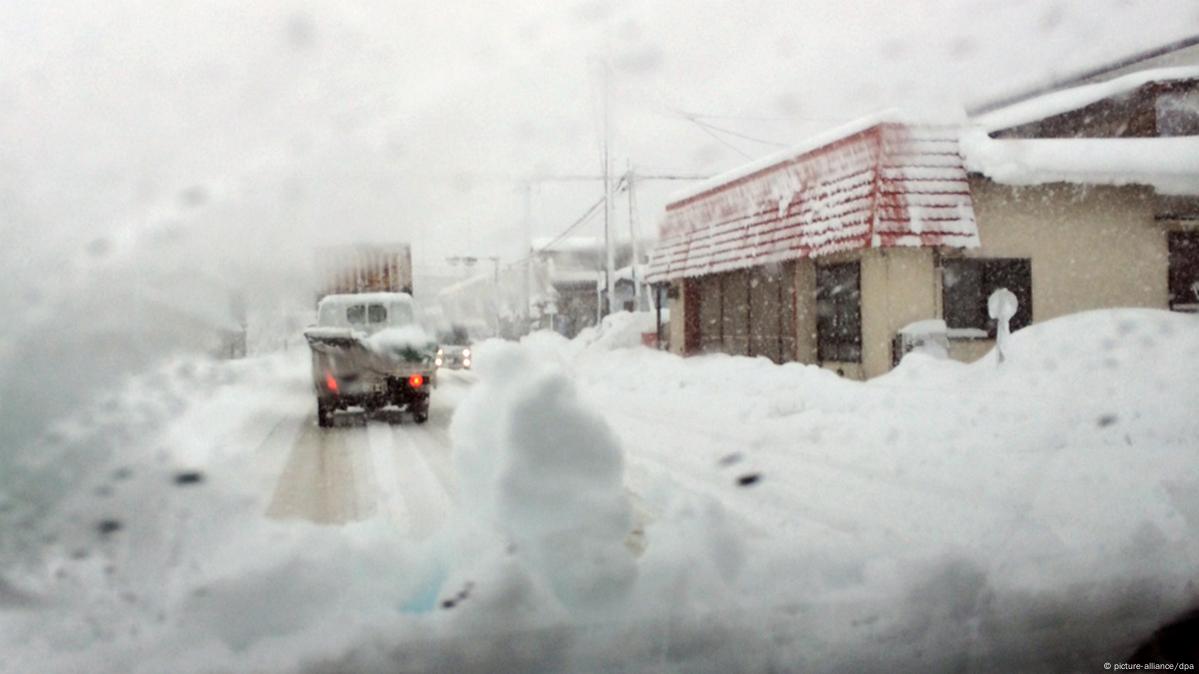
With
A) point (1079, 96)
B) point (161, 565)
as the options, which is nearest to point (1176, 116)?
point (1079, 96)

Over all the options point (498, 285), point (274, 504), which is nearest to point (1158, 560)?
point (274, 504)

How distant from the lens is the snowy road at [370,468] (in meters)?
6.66

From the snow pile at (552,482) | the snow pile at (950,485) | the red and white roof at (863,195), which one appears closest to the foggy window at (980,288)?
the red and white roof at (863,195)

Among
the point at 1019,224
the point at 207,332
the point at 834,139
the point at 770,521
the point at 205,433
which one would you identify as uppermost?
the point at 834,139

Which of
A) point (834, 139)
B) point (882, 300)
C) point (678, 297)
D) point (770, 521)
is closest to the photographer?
point (770, 521)

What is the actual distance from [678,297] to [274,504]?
734 inches

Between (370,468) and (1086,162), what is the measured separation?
1087cm

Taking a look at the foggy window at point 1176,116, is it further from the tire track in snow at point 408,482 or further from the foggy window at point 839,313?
the tire track in snow at point 408,482

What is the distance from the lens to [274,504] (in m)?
6.38

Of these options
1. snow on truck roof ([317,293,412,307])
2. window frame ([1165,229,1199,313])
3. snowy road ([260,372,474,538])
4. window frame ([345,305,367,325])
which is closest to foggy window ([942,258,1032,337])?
window frame ([1165,229,1199,313])

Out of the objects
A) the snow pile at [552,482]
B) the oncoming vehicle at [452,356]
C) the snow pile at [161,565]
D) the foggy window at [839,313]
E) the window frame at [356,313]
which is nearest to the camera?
the snow pile at [161,565]

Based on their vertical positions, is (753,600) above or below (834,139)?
below

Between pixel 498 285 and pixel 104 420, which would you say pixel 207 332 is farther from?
pixel 498 285

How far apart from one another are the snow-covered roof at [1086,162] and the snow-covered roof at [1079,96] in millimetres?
2111
